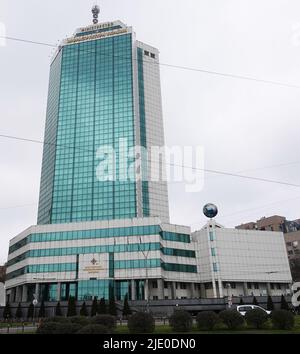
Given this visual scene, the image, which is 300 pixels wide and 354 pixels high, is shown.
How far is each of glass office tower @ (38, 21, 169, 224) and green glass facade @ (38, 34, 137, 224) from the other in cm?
34

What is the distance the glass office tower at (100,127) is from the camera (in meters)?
122

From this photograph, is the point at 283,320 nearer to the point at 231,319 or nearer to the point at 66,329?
the point at 231,319

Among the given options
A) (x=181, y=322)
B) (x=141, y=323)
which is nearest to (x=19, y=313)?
(x=181, y=322)

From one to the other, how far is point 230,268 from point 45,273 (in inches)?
1970

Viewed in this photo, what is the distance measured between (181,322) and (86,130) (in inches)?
4401

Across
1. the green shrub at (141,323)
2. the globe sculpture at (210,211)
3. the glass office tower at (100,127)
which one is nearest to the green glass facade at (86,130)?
the glass office tower at (100,127)

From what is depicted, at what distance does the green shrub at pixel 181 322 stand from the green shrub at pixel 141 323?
272 centimetres

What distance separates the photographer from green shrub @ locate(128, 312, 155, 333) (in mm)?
25875
